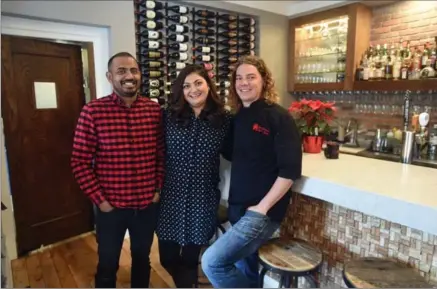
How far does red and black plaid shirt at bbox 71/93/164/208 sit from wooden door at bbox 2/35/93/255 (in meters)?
1.21

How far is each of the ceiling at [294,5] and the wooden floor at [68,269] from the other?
283 cm

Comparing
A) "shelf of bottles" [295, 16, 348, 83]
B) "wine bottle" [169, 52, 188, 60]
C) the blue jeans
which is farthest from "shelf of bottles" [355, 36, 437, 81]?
the blue jeans

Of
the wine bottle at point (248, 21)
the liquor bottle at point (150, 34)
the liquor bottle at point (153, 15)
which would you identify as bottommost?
the liquor bottle at point (150, 34)

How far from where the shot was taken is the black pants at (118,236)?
1.71 meters

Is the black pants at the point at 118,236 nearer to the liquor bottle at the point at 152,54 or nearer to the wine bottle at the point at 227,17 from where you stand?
the liquor bottle at the point at 152,54

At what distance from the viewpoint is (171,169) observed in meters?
1.67

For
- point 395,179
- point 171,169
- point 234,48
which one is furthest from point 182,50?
point 395,179

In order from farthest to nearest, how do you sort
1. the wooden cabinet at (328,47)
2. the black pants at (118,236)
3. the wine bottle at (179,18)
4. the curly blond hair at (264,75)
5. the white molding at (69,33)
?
the wooden cabinet at (328,47), the wine bottle at (179,18), the white molding at (69,33), the black pants at (118,236), the curly blond hair at (264,75)

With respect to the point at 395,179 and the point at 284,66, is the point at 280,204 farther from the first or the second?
the point at 284,66

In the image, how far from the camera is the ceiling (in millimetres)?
3323

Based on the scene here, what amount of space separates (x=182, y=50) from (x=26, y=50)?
1409 mm

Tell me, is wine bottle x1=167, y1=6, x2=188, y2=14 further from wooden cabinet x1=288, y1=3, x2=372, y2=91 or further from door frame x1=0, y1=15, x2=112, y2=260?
wooden cabinet x1=288, y1=3, x2=372, y2=91

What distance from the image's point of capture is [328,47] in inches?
140

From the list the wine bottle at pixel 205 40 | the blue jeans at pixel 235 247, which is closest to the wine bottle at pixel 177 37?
the wine bottle at pixel 205 40
